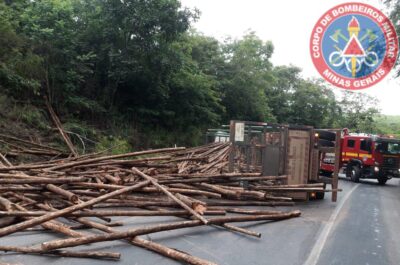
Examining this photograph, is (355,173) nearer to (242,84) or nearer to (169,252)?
(242,84)

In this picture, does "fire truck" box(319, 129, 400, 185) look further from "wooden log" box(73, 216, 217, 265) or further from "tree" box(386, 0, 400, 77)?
"wooden log" box(73, 216, 217, 265)

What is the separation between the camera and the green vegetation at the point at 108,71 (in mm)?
16609

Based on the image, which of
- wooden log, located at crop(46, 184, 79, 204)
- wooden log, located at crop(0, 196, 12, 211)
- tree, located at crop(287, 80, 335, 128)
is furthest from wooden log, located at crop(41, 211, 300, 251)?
tree, located at crop(287, 80, 335, 128)

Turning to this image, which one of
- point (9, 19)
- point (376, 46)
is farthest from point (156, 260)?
point (376, 46)

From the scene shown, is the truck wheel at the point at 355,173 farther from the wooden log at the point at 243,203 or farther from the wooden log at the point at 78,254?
the wooden log at the point at 78,254

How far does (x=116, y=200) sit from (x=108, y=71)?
1218 centimetres

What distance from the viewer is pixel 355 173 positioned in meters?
21.7

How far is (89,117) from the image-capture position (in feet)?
63.8

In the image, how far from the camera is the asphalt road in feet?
19.0

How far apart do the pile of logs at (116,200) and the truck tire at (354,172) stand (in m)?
10.7

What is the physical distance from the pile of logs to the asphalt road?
160 mm

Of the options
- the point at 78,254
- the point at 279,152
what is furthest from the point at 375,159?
the point at 78,254

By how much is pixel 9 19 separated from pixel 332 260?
15443 millimetres

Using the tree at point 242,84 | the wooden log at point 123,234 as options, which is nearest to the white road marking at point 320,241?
the wooden log at point 123,234
